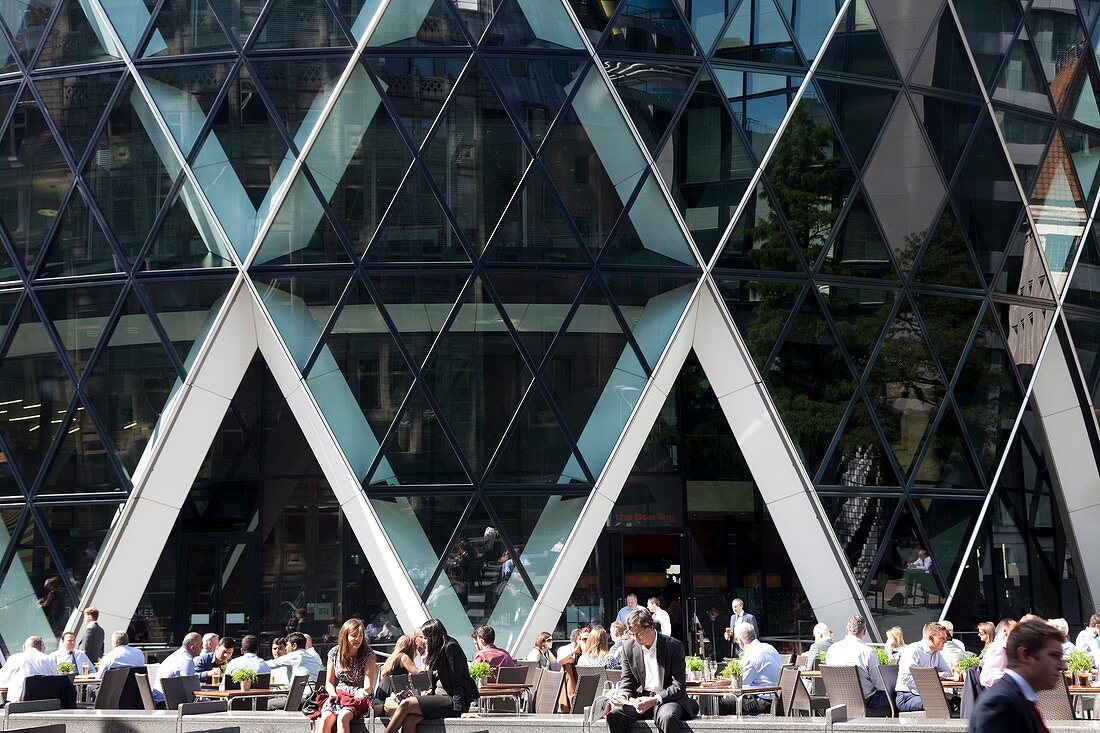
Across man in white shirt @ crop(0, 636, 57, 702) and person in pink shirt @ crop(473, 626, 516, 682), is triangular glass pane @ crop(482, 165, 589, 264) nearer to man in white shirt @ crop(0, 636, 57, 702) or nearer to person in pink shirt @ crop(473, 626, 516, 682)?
person in pink shirt @ crop(473, 626, 516, 682)

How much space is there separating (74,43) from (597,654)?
1366 cm

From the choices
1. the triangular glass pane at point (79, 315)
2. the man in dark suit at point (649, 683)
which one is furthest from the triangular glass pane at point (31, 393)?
the man in dark suit at point (649, 683)

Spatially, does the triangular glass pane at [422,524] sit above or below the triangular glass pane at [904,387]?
below

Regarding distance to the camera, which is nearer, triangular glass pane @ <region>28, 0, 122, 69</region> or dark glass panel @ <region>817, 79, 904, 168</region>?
triangular glass pane @ <region>28, 0, 122, 69</region>

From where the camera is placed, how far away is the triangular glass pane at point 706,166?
67.6 ft

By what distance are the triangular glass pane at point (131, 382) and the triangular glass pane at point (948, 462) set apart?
12.8 metres

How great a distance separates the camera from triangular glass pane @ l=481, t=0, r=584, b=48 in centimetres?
2038

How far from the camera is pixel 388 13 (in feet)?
67.1

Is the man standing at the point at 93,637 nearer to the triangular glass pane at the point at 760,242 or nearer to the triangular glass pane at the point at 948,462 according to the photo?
the triangular glass pane at the point at 760,242

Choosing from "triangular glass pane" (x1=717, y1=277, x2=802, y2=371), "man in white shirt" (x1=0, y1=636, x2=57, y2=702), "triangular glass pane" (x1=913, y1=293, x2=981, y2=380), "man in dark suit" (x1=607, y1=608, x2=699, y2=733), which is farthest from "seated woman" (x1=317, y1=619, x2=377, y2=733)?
"triangular glass pane" (x1=913, y1=293, x2=981, y2=380)

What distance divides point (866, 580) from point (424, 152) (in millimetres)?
10191

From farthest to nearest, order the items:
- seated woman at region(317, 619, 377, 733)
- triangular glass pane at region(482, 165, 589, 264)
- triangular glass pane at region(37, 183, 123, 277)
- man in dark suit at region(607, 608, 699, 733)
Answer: triangular glass pane at region(37, 183, 123, 277) < triangular glass pane at region(482, 165, 589, 264) < seated woman at region(317, 619, 377, 733) < man in dark suit at region(607, 608, 699, 733)

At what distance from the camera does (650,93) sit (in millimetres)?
20578

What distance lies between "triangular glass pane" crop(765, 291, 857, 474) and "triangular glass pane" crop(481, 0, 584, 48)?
5978 millimetres
